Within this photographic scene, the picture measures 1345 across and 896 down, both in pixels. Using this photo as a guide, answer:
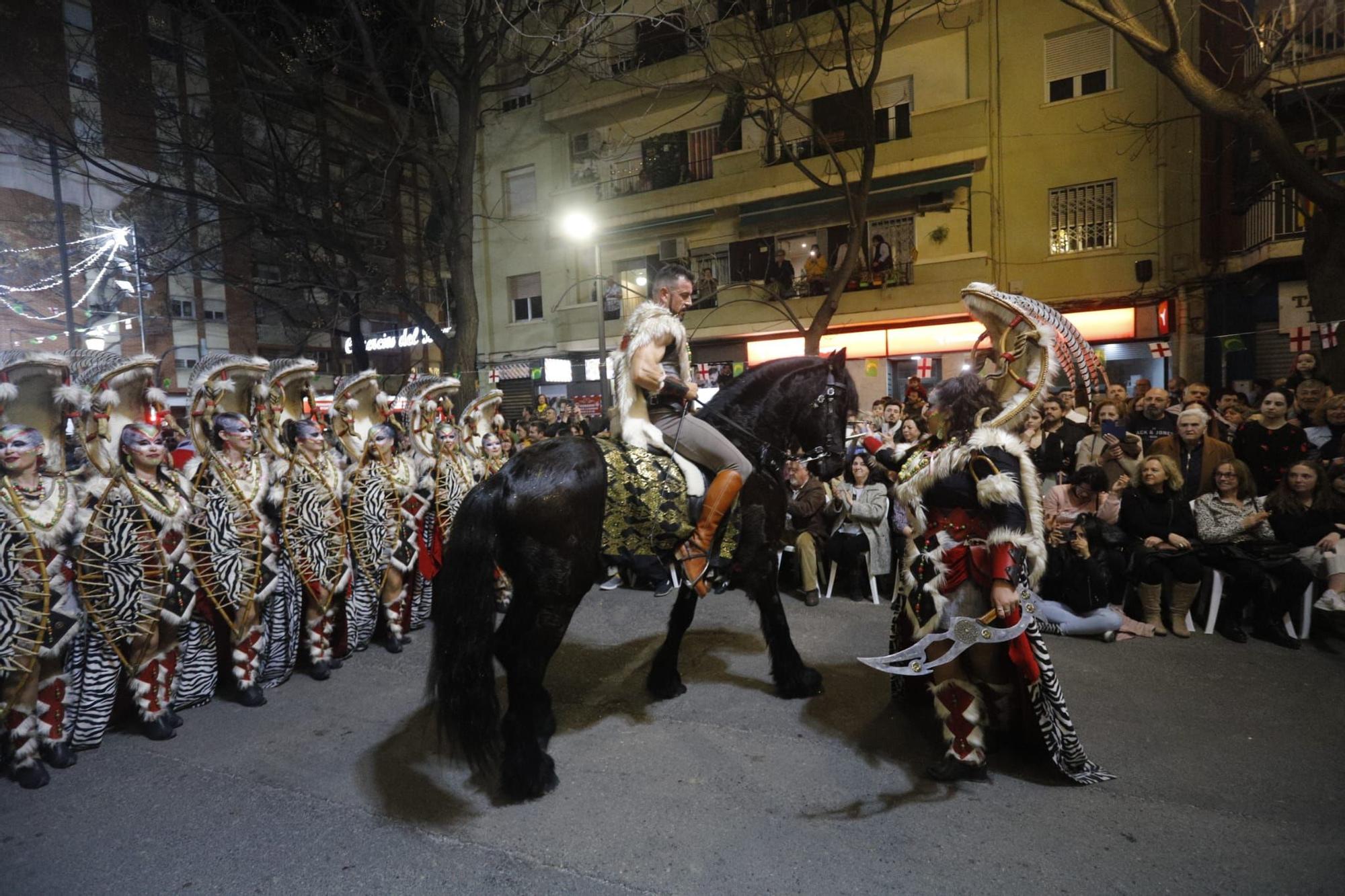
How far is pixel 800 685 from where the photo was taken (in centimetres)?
438

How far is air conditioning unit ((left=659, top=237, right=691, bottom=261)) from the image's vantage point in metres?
18.4

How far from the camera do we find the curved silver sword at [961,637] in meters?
3.07

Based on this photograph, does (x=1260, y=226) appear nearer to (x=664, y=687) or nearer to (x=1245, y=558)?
(x=1245, y=558)

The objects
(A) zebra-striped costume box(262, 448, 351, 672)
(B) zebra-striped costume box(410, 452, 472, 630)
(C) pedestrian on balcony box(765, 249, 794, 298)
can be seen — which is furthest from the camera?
(C) pedestrian on balcony box(765, 249, 794, 298)

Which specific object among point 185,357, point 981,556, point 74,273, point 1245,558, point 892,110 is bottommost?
point 1245,558

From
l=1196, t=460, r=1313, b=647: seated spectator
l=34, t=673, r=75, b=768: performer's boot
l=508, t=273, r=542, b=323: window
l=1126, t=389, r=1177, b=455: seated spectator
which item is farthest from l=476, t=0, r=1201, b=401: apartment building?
l=34, t=673, r=75, b=768: performer's boot

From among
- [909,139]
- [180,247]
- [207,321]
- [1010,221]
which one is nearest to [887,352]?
[1010,221]

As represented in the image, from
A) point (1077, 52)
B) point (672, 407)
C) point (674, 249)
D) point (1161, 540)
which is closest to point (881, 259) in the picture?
point (1077, 52)

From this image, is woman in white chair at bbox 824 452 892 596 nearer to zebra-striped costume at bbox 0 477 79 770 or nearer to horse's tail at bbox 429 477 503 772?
horse's tail at bbox 429 477 503 772

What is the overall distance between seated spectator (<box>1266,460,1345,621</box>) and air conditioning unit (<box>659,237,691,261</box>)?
14680 millimetres

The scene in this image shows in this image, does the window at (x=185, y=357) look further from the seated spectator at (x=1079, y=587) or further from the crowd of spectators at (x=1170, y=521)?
the seated spectator at (x=1079, y=587)

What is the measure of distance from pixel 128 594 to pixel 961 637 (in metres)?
4.62

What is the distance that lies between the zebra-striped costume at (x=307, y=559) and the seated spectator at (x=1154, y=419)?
7416mm

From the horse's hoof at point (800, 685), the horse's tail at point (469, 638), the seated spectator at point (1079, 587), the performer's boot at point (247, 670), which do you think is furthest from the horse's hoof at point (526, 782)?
the seated spectator at point (1079, 587)
